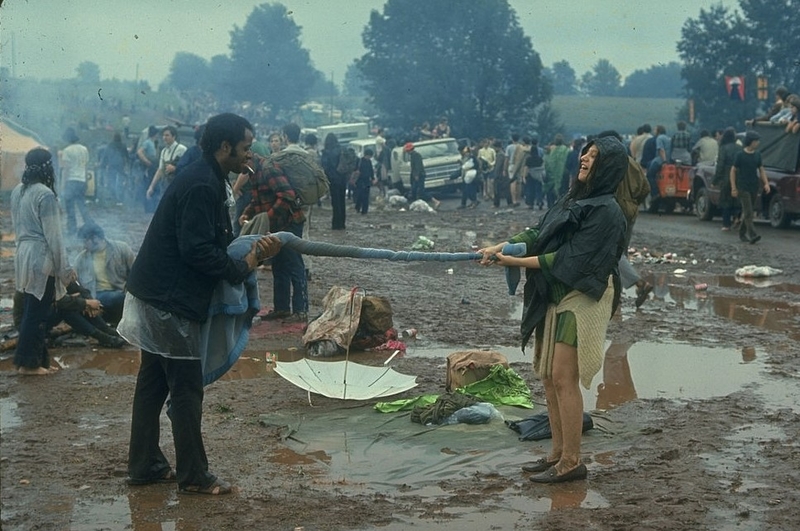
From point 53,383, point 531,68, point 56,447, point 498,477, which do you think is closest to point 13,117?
point 53,383

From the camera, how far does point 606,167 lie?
20.0 feet

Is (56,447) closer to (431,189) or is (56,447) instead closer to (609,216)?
(609,216)

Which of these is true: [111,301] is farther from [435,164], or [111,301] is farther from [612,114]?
[612,114]

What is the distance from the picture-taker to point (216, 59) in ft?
366

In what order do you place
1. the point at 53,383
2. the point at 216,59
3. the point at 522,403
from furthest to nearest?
the point at 216,59 < the point at 53,383 < the point at 522,403

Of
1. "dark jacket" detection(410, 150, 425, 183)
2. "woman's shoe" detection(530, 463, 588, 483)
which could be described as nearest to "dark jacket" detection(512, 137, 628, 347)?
"woman's shoe" detection(530, 463, 588, 483)

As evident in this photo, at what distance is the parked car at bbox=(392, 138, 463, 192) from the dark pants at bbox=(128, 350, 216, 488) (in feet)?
89.3

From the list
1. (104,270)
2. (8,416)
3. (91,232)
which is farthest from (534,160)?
(8,416)

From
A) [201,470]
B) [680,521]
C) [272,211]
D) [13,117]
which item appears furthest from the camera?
[13,117]

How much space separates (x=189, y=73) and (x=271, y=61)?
19.0 metres

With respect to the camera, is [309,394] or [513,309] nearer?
[309,394]

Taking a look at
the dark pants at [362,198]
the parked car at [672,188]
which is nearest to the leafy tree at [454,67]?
the dark pants at [362,198]

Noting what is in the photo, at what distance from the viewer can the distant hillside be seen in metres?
70.5

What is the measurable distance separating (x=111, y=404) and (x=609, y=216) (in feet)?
12.8
